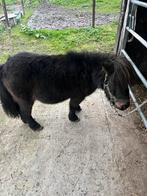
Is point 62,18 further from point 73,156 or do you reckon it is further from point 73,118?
point 73,156

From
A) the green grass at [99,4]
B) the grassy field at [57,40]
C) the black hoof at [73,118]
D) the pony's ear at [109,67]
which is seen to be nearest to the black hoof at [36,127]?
the black hoof at [73,118]

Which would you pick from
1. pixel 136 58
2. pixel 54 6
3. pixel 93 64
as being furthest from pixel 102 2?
pixel 93 64

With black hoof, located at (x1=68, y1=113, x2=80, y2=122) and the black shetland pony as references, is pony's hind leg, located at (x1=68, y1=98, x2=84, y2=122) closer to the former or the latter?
black hoof, located at (x1=68, y1=113, x2=80, y2=122)

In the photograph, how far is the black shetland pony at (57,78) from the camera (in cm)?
272

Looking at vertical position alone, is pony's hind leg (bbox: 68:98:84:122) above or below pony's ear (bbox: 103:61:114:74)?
below

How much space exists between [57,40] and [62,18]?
2.20 metres

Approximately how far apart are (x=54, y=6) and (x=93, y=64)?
7.80 m

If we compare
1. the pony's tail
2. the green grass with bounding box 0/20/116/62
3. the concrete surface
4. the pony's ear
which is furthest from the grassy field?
the pony's ear

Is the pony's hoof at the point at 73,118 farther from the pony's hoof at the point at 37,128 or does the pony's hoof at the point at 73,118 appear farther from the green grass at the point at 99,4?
the green grass at the point at 99,4

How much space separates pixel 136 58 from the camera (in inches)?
161

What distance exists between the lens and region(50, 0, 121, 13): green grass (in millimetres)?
8976

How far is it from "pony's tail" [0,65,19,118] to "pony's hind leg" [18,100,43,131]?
92 mm

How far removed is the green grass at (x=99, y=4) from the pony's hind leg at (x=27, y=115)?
6635mm

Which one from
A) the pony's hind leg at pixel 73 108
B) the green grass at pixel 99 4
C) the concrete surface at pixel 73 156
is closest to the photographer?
the concrete surface at pixel 73 156
